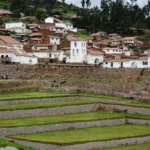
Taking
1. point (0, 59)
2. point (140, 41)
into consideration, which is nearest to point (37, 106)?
Result: point (0, 59)

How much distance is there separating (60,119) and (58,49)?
2992cm

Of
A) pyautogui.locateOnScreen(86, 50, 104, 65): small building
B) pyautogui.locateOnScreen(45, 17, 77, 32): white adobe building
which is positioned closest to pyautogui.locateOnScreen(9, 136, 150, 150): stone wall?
pyautogui.locateOnScreen(86, 50, 104, 65): small building

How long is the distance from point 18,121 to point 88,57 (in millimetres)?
27437

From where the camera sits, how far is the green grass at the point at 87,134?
3155cm

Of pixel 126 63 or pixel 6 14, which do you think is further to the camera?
pixel 6 14

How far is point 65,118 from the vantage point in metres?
37.3

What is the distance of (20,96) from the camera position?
42031 mm

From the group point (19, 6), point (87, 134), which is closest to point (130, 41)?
point (19, 6)

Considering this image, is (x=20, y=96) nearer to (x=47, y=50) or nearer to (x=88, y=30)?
(x=47, y=50)

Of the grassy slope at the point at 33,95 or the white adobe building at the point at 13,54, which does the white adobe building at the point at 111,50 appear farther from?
the grassy slope at the point at 33,95

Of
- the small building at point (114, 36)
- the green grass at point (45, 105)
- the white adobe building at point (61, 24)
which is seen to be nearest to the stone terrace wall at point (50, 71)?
the green grass at point (45, 105)

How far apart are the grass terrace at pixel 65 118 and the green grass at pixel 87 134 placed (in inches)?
48.9

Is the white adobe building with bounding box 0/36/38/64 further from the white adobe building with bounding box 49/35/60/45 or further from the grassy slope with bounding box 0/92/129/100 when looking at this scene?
the grassy slope with bounding box 0/92/129/100

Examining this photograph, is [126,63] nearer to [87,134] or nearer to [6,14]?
[87,134]
